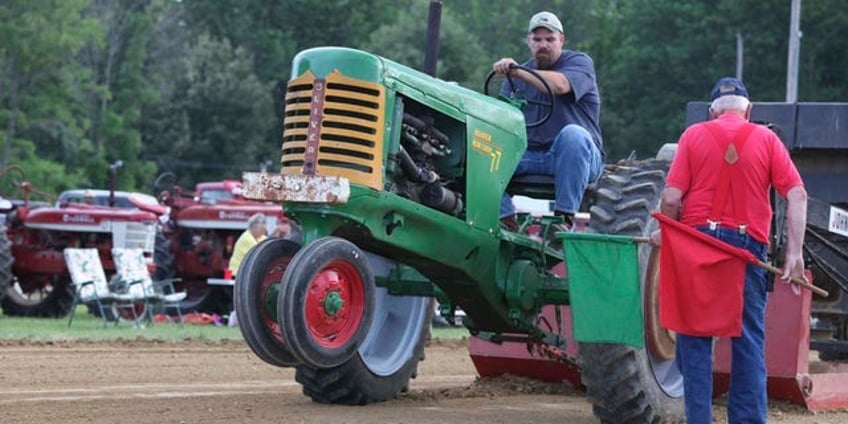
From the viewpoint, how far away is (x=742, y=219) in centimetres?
732

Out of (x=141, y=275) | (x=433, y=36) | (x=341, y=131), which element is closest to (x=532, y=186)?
(x=433, y=36)

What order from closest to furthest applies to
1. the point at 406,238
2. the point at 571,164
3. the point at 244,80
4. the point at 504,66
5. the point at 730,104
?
the point at 730,104
the point at 406,238
the point at 571,164
the point at 504,66
the point at 244,80

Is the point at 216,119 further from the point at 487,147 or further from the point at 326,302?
the point at 326,302

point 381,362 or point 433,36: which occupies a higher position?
point 433,36

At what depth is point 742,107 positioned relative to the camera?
296 inches

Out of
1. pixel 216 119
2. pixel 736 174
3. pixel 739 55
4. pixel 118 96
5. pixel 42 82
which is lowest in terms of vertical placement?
pixel 736 174

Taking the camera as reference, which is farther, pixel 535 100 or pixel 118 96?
pixel 118 96

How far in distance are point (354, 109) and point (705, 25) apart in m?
46.1

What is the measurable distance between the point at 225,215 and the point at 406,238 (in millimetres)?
15351

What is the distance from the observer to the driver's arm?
363 inches

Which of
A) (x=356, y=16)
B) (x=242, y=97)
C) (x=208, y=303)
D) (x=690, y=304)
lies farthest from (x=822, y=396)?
(x=356, y=16)

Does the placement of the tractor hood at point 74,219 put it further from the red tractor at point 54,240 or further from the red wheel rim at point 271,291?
the red wheel rim at point 271,291

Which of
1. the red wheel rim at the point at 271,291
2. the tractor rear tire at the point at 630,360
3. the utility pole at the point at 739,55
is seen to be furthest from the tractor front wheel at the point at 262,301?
the utility pole at the point at 739,55

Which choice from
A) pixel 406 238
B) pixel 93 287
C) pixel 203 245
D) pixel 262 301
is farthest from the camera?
pixel 203 245
